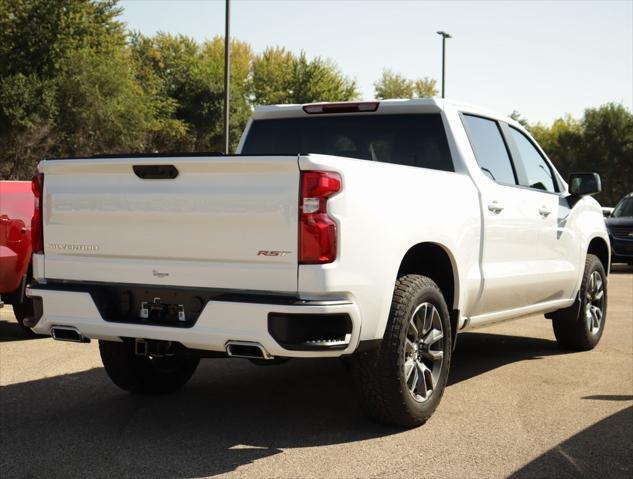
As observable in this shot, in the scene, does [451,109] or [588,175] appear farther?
[588,175]

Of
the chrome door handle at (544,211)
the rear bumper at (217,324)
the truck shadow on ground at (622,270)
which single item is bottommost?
the truck shadow on ground at (622,270)

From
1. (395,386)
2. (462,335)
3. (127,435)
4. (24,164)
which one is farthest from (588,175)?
(24,164)

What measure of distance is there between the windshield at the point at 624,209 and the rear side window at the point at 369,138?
15.6 meters

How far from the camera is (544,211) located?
7273 mm

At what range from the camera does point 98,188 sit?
5.22 m

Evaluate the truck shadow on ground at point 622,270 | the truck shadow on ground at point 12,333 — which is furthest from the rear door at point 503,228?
the truck shadow on ground at point 622,270

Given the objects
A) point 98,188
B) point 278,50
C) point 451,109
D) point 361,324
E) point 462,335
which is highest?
point 278,50

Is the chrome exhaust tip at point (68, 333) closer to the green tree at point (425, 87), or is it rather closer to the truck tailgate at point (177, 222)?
the truck tailgate at point (177, 222)

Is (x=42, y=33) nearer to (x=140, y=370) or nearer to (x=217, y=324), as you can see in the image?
(x=140, y=370)

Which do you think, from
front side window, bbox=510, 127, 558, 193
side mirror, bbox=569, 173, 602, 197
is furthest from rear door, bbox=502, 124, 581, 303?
side mirror, bbox=569, 173, 602, 197

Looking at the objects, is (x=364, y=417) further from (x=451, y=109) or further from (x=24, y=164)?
(x=24, y=164)

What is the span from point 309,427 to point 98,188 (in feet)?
6.09

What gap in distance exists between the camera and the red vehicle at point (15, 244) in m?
8.70

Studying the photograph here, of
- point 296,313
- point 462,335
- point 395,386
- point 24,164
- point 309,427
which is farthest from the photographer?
point 24,164
